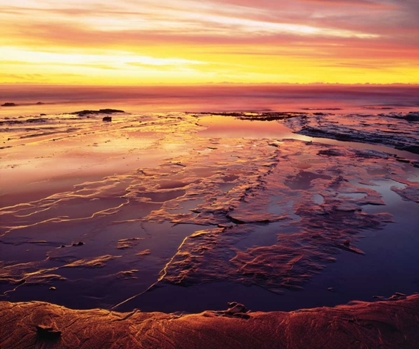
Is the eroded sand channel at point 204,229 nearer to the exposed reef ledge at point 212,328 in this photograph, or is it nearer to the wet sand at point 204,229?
the wet sand at point 204,229

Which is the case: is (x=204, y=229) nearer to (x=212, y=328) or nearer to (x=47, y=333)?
(x=212, y=328)

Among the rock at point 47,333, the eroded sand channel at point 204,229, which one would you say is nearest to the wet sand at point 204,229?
the eroded sand channel at point 204,229

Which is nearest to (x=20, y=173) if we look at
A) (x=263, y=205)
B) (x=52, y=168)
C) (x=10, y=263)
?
(x=52, y=168)

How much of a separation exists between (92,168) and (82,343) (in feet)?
32.1

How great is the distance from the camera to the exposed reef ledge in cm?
456

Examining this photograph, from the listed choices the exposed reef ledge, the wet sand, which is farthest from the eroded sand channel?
the exposed reef ledge

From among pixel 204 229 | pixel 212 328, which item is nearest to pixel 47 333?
pixel 212 328

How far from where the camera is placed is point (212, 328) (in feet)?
15.8

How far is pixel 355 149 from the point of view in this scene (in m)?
18.4

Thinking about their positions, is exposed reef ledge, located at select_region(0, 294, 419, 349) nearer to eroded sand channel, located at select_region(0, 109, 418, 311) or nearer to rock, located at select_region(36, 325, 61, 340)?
rock, located at select_region(36, 325, 61, 340)

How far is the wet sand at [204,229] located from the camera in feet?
19.0

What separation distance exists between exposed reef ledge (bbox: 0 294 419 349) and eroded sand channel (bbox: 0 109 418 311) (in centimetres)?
31

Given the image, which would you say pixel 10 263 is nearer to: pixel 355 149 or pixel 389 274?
pixel 389 274

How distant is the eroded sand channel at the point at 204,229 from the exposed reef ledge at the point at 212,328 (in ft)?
1.02
